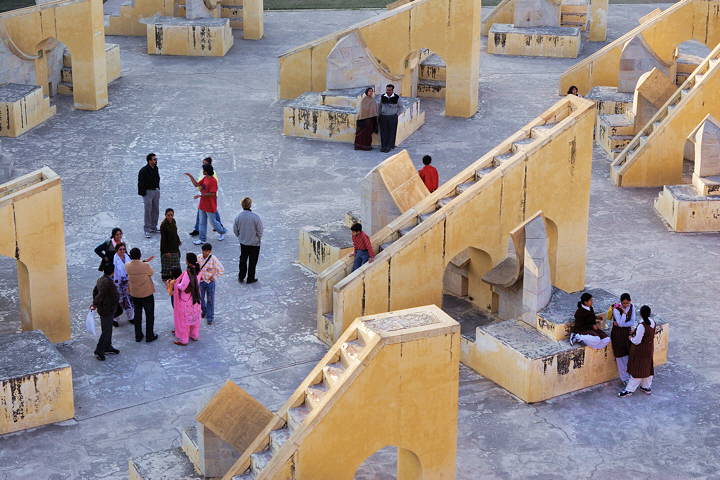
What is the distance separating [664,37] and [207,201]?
12.4 meters

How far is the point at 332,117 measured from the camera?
85.6 ft

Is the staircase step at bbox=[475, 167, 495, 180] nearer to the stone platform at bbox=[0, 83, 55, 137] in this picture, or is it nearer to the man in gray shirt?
the man in gray shirt

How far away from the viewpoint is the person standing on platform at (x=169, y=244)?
18625 mm

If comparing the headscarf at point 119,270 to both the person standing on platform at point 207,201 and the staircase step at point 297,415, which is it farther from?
the staircase step at point 297,415

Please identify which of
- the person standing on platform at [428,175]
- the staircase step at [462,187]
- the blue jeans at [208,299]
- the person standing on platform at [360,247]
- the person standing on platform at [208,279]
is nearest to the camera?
the person standing on platform at [360,247]

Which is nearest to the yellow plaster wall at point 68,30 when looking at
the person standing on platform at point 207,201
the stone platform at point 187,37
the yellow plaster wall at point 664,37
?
the stone platform at point 187,37

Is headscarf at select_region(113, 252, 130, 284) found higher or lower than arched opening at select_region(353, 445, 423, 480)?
higher

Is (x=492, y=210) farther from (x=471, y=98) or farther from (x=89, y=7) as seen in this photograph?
(x=89, y=7)

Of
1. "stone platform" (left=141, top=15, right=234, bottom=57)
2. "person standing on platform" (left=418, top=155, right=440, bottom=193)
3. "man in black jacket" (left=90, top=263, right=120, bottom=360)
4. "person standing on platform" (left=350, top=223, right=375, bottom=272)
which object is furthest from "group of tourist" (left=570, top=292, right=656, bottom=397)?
"stone platform" (left=141, top=15, right=234, bottom=57)

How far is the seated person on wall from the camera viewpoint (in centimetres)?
1608

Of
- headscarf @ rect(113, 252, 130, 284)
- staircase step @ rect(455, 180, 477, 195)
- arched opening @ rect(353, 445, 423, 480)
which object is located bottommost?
arched opening @ rect(353, 445, 423, 480)

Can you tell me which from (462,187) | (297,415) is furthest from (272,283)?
(297,415)

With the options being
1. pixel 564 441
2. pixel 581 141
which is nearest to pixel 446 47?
pixel 581 141

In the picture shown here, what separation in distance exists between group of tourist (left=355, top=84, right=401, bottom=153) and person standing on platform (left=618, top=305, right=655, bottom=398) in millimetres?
10237
